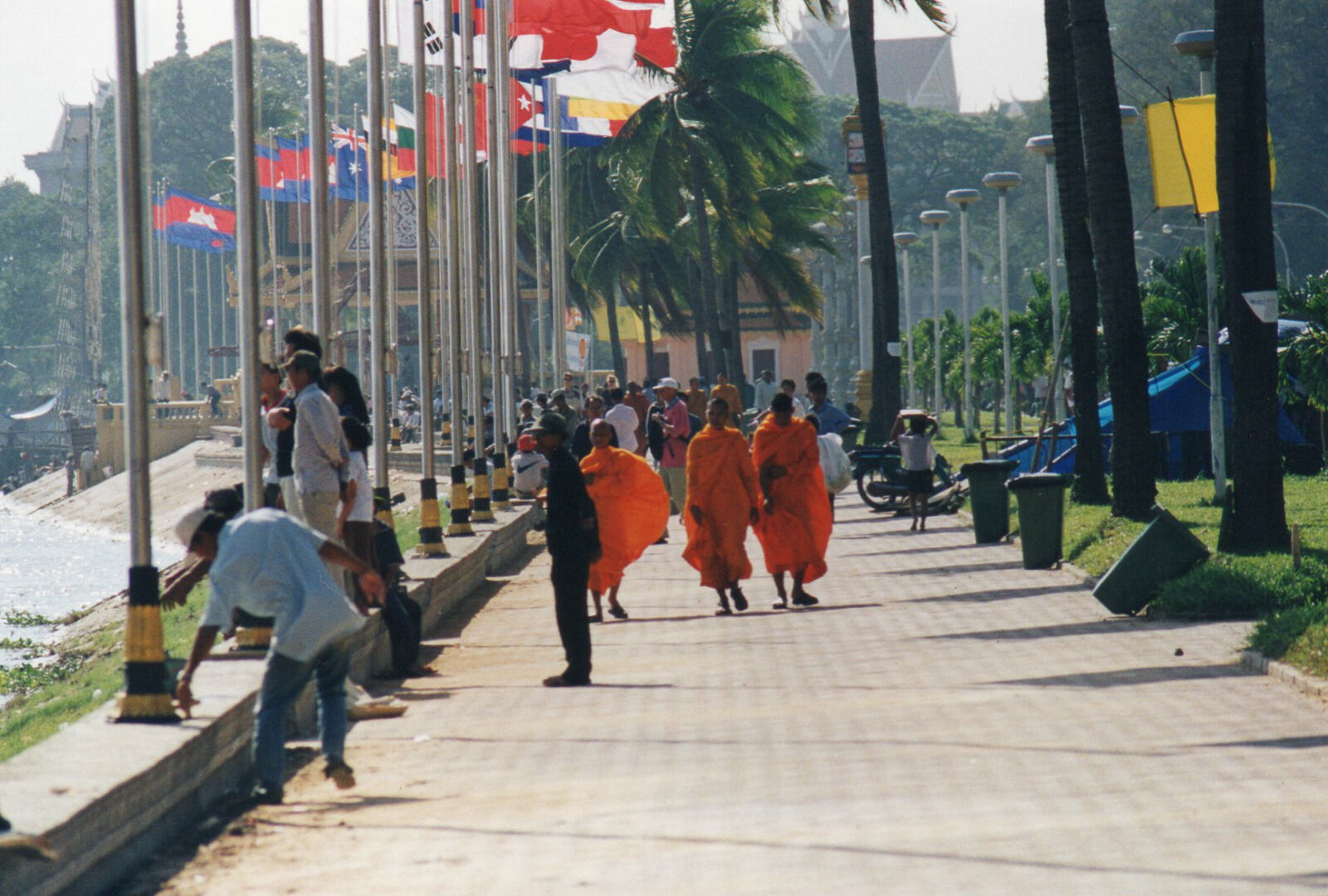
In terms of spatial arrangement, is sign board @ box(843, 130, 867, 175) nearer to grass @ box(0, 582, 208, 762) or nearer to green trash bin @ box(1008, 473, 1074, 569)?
grass @ box(0, 582, 208, 762)

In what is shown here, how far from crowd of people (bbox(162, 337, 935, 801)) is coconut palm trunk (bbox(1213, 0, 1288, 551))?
3203 mm

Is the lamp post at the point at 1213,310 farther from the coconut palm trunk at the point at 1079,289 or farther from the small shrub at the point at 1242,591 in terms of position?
the small shrub at the point at 1242,591

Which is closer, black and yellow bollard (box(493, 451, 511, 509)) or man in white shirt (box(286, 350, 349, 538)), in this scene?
man in white shirt (box(286, 350, 349, 538))

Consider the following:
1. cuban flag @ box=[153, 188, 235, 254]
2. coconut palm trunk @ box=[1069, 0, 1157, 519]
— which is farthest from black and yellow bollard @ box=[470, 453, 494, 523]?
cuban flag @ box=[153, 188, 235, 254]

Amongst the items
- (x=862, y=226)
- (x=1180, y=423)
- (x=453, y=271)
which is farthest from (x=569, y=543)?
(x=862, y=226)

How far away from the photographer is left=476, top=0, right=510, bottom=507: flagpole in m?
23.8

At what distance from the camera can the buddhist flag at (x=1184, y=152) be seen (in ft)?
55.9

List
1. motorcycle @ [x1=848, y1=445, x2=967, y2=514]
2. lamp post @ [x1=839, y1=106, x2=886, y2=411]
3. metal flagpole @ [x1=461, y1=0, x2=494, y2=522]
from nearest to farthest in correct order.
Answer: metal flagpole @ [x1=461, y1=0, x2=494, y2=522] < motorcycle @ [x1=848, y1=445, x2=967, y2=514] < lamp post @ [x1=839, y1=106, x2=886, y2=411]

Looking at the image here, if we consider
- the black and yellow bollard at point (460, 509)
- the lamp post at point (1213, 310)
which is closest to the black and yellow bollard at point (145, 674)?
the black and yellow bollard at point (460, 509)

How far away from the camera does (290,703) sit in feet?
24.7

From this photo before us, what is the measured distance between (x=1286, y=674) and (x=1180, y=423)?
16.0 meters

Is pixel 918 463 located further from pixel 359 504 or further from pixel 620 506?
pixel 359 504

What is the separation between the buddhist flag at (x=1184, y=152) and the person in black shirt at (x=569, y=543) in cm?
792

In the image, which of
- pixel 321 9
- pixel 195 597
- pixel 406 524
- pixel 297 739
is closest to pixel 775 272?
pixel 406 524
